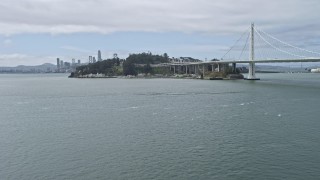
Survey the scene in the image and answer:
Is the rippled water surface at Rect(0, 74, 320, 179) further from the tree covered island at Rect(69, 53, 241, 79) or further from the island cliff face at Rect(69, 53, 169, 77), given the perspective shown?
the island cliff face at Rect(69, 53, 169, 77)

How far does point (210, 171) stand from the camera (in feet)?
32.4

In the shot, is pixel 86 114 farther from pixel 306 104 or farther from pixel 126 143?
pixel 306 104

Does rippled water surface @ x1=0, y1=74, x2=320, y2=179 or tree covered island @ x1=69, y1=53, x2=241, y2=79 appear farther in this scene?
tree covered island @ x1=69, y1=53, x2=241, y2=79

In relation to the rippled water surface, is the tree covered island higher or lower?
higher

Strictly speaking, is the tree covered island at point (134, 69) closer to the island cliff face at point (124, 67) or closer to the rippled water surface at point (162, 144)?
the island cliff face at point (124, 67)

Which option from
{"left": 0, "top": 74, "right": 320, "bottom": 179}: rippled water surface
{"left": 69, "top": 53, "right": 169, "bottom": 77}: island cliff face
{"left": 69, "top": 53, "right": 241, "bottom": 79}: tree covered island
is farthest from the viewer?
{"left": 69, "top": 53, "right": 169, "bottom": 77}: island cliff face

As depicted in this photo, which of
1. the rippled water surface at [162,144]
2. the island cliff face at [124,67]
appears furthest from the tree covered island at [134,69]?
the rippled water surface at [162,144]

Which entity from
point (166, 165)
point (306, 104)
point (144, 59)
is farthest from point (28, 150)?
point (144, 59)

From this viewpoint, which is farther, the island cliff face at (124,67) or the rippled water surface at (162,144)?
the island cliff face at (124,67)

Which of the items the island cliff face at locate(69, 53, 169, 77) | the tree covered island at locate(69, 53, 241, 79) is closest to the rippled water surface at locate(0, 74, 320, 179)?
the tree covered island at locate(69, 53, 241, 79)

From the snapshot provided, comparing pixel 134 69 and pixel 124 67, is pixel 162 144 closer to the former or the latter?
pixel 134 69

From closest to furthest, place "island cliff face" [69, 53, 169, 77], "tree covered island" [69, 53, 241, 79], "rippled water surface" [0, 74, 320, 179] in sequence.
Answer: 1. "rippled water surface" [0, 74, 320, 179]
2. "tree covered island" [69, 53, 241, 79]
3. "island cliff face" [69, 53, 169, 77]

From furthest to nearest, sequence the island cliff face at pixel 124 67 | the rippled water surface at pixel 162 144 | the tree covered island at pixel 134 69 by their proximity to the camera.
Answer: the island cliff face at pixel 124 67
the tree covered island at pixel 134 69
the rippled water surface at pixel 162 144

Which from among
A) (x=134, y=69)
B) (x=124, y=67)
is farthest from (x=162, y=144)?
(x=124, y=67)
